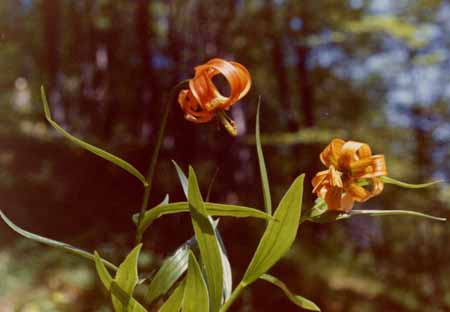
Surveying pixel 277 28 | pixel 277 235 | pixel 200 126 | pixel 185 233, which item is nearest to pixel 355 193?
pixel 277 235

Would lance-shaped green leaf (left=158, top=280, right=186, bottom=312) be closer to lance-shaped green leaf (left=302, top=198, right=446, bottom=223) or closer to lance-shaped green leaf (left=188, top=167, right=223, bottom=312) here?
lance-shaped green leaf (left=188, top=167, right=223, bottom=312)

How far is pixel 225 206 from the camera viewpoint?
63 centimetres

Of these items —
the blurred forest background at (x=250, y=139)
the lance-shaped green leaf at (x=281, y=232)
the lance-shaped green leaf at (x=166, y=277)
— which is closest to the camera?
the lance-shaped green leaf at (x=281, y=232)

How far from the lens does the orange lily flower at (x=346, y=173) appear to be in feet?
2.12

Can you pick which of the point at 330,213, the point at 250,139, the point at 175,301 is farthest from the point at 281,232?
the point at 250,139

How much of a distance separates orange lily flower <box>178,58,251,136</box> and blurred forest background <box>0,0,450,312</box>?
226cm

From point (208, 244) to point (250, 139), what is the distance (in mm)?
3656

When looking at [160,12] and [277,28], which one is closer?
[277,28]

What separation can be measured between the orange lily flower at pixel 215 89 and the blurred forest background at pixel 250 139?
226 centimetres

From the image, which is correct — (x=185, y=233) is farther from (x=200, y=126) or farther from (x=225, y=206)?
(x=225, y=206)

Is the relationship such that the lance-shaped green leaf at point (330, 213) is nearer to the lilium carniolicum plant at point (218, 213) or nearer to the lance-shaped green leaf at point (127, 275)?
the lilium carniolicum plant at point (218, 213)

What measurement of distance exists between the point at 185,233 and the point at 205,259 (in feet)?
10.2

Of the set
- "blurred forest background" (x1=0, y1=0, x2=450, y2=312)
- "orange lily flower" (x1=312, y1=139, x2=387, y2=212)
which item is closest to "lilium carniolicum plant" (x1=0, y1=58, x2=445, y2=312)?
"orange lily flower" (x1=312, y1=139, x2=387, y2=212)

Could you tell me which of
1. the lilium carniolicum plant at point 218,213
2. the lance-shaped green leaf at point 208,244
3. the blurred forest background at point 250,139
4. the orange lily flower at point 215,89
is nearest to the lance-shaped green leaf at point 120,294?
the lilium carniolicum plant at point 218,213
